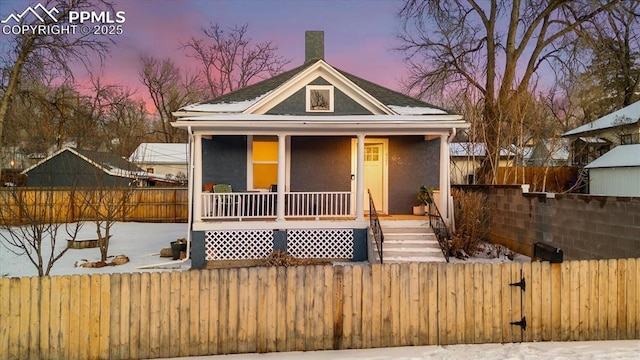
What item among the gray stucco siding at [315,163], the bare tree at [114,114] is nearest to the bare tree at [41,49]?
the bare tree at [114,114]

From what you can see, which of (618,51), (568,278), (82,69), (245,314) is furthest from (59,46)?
(618,51)

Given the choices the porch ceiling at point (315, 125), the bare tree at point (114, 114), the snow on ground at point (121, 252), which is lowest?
the snow on ground at point (121, 252)

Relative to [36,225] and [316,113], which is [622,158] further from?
[36,225]

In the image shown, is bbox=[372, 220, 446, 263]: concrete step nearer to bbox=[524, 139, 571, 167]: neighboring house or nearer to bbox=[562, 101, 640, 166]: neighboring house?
bbox=[562, 101, 640, 166]: neighboring house

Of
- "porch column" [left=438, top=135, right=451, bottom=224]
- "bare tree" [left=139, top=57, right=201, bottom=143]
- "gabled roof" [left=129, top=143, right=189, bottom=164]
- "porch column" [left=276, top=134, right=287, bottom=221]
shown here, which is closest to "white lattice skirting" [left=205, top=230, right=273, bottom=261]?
"porch column" [left=276, top=134, right=287, bottom=221]

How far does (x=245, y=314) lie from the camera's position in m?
4.79

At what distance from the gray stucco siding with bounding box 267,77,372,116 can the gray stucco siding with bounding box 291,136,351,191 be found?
80 centimetres

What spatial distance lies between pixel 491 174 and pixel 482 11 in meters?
8.33

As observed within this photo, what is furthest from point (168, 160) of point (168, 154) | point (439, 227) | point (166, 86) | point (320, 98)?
point (439, 227)

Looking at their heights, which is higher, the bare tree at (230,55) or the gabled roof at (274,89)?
the bare tree at (230,55)

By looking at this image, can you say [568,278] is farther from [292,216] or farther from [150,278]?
[292,216]

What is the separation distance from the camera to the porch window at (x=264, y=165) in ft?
38.1

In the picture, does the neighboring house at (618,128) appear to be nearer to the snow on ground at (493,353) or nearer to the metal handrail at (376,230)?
the metal handrail at (376,230)

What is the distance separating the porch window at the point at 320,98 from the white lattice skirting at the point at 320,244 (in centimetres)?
401
